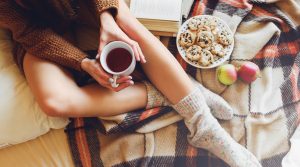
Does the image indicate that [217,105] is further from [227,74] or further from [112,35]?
[112,35]

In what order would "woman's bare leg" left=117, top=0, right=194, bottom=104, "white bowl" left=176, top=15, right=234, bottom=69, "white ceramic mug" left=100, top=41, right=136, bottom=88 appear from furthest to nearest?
"white bowl" left=176, top=15, right=234, bottom=69 < "woman's bare leg" left=117, top=0, right=194, bottom=104 < "white ceramic mug" left=100, top=41, right=136, bottom=88

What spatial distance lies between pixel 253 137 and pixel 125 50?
0.44m

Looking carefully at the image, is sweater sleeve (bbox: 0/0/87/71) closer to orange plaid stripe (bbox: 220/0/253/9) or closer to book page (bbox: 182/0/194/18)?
book page (bbox: 182/0/194/18)

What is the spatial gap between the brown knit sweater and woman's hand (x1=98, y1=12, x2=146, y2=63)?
0.09ft

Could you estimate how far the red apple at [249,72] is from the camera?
104 centimetres

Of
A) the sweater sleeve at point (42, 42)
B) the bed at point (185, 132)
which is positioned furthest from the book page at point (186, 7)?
the sweater sleeve at point (42, 42)

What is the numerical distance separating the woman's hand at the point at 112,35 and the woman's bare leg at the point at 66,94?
4.6 inches

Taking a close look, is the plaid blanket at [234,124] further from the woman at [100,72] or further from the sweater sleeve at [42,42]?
the sweater sleeve at [42,42]

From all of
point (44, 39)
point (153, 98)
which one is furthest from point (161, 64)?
point (44, 39)

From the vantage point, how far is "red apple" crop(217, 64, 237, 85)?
1.05 m

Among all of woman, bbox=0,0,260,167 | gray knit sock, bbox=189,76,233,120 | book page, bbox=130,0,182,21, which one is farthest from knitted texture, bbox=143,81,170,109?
Result: book page, bbox=130,0,182,21

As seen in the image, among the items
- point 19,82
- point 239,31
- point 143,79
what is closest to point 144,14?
point 143,79

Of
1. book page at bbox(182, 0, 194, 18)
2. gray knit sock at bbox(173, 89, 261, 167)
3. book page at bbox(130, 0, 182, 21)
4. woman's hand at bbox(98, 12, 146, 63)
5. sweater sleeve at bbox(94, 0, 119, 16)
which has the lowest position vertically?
gray knit sock at bbox(173, 89, 261, 167)

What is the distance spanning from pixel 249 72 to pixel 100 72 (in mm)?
435
